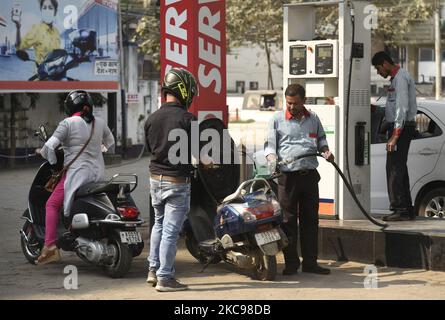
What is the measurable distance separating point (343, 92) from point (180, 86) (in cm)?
239

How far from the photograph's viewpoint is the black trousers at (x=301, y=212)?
27.5ft

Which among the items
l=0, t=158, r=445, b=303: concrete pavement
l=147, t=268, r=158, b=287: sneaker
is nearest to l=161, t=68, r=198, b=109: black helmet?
l=147, t=268, r=158, b=287: sneaker

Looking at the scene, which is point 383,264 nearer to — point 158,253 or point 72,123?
point 158,253

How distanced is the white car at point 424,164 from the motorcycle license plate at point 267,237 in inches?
119

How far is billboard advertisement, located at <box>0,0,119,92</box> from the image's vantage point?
19.8 metres

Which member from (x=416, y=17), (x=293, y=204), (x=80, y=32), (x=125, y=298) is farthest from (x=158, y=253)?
(x=416, y=17)

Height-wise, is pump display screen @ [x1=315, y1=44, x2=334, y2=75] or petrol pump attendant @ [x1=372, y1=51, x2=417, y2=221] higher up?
pump display screen @ [x1=315, y1=44, x2=334, y2=75]

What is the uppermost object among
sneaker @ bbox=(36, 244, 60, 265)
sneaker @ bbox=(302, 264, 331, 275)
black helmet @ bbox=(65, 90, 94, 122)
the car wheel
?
black helmet @ bbox=(65, 90, 94, 122)

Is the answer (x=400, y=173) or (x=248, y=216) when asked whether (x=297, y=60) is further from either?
(x=248, y=216)

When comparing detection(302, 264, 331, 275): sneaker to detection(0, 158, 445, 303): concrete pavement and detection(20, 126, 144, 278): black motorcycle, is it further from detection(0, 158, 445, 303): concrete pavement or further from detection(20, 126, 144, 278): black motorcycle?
detection(20, 126, 144, 278): black motorcycle

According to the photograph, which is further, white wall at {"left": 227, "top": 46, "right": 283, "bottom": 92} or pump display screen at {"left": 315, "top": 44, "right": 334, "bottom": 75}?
white wall at {"left": 227, "top": 46, "right": 283, "bottom": 92}

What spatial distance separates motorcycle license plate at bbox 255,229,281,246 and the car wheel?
10.7 ft

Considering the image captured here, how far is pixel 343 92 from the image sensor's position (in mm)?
9523

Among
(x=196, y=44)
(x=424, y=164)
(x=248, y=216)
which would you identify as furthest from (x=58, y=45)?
(x=248, y=216)
